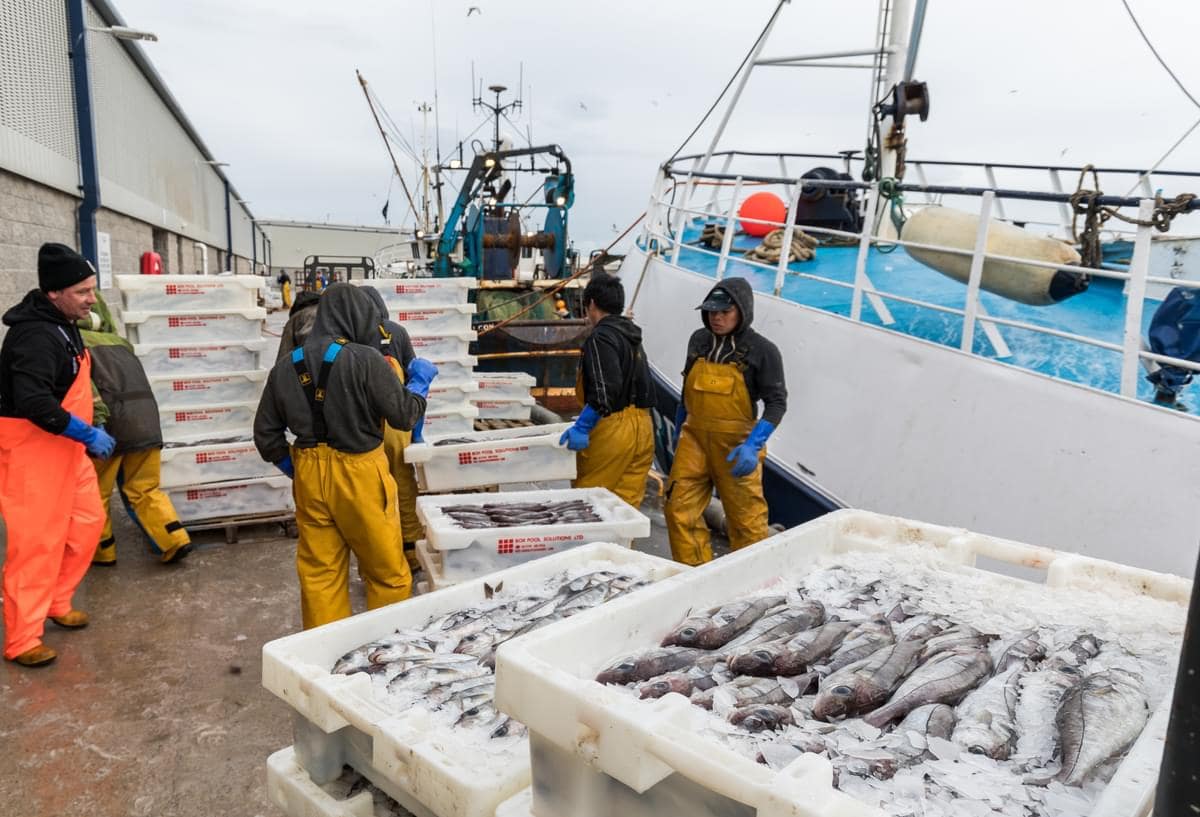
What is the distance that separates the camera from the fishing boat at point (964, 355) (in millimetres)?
3721

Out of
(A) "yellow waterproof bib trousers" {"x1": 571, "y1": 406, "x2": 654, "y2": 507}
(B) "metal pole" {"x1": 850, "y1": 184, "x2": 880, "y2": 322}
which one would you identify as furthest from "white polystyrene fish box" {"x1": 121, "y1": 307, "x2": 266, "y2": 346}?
(B) "metal pole" {"x1": 850, "y1": 184, "x2": 880, "y2": 322}

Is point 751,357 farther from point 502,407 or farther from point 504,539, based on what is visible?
point 502,407

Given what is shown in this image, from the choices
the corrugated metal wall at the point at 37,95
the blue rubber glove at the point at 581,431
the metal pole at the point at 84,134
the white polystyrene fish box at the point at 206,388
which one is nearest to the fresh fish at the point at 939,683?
the blue rubber glove at the point at 581,431

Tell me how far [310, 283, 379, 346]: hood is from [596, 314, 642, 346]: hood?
6.06 feet

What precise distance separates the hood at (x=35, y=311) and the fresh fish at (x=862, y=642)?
14.4ft

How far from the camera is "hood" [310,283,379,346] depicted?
389 centimetres

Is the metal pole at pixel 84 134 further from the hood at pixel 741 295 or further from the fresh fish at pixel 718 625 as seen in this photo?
the fresh fish at pixel 718 625

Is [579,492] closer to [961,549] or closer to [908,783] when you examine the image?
[961,549]

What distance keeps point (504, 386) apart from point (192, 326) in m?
3.92

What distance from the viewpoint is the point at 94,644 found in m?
4.53

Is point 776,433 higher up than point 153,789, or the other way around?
point 776,433

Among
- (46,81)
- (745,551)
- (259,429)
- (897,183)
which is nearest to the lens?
(745,551)

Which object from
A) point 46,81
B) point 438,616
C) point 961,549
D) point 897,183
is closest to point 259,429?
point 438,616

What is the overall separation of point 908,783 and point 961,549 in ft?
5.22
